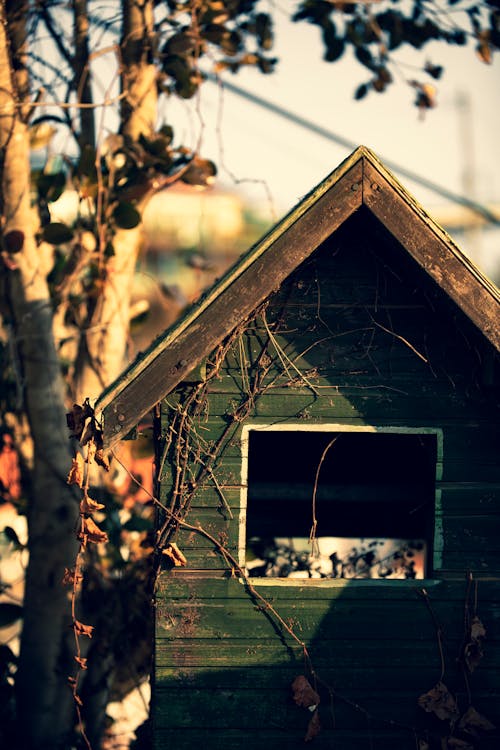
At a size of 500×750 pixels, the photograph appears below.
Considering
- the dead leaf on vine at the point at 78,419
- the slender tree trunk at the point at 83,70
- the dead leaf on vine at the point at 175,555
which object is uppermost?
the slender tree trunk at the point at 83,70

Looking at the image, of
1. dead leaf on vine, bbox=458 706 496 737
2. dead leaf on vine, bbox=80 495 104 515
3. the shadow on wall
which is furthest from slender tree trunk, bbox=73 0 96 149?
dead leaf on vine, bbox=458 706 496 737

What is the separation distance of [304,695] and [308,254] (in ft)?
6.68

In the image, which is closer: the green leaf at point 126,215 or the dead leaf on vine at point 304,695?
the dead leaf on vine at point 304,695

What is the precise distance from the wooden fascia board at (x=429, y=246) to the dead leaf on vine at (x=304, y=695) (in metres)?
1.81

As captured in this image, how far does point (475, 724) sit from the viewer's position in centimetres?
387

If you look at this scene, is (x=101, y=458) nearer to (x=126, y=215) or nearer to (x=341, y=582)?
(x=341, y=582)

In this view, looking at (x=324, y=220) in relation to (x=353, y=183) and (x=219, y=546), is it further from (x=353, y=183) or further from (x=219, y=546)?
(x=219, y=546)

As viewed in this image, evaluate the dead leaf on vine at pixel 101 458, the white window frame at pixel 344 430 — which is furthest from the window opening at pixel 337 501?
the dead leaf on vine at pixel 101 458

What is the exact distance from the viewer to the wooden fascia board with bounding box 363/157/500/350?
3.63 meters

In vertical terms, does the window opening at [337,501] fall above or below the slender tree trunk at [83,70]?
below

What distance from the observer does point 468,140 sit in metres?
28.2

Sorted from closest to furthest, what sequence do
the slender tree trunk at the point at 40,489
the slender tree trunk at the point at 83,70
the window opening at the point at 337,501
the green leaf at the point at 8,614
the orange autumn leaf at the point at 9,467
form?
the window opening at the point at 337,501 < the slender tree trunk at the point at 40,489 < the green leaf at the point at 8,614 < the slender tree trunk at the point at 83,70 < the orange autumn leaf at the point at 9,467

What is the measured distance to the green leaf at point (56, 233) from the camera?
18.0ft

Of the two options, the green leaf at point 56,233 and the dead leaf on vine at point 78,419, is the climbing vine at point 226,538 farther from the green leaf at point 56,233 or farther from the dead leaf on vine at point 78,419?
the green leaf at point 56,233
